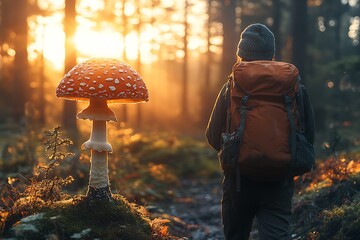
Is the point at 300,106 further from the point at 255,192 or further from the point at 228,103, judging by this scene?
the point at 255,192

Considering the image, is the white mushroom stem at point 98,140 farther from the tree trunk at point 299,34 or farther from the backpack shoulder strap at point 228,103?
the tree trunk at point 299,34

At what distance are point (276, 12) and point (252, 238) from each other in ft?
70.0

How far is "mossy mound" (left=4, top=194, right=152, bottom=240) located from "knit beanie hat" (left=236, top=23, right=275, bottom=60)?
93.1 inches

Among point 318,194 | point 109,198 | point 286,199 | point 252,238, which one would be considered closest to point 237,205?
point 286,199

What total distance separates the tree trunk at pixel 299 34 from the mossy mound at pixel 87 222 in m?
13.2

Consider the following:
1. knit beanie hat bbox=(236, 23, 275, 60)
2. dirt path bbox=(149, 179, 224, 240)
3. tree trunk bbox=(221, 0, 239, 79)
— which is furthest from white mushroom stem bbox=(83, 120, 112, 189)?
tree trunk bbox=(221, 0, 239, 79)

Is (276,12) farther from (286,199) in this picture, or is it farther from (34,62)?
(286,199)

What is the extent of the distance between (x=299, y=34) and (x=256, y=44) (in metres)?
13.8

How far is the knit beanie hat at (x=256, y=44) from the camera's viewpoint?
16.0 feet

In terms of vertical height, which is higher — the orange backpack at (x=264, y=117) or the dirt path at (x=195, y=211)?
the orange backpack at (x=264, y=117)

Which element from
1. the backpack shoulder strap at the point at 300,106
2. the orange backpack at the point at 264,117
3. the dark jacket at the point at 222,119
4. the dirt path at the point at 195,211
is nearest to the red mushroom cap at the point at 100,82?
the dark jacket at the point at 222,119

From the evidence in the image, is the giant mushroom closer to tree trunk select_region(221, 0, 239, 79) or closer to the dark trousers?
the dark trousers

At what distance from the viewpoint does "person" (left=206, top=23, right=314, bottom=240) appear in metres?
4.72

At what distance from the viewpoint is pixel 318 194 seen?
7.26 meters
